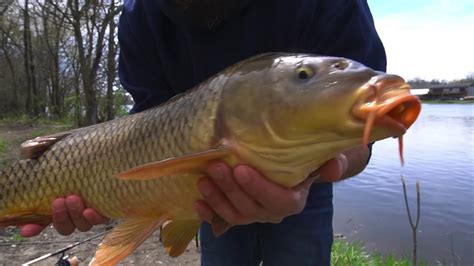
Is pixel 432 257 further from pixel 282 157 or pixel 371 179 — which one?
pixel 282 157

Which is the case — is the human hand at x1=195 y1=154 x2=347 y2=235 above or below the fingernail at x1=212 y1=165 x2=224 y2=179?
below

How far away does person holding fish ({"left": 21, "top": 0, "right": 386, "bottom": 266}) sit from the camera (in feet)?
5.45

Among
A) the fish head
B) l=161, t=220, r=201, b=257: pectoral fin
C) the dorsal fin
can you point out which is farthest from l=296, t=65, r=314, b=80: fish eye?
the dorsal fin

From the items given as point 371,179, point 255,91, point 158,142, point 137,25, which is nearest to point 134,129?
point 158,142

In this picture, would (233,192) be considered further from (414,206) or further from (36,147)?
(414,206)

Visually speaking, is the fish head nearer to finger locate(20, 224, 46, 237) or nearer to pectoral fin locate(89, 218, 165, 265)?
pectoral fin locate(89, 218, 165, 265)

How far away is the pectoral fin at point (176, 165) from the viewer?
3.92 ft

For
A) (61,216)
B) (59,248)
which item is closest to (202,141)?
(61,216)

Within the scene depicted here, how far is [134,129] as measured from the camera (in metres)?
1.59

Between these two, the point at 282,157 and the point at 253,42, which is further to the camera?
the point at 253,42

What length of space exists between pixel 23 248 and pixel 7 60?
22264 mm

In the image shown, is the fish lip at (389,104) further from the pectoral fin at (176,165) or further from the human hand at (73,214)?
the human hand at (73,214)

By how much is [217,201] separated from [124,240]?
51 centimetres

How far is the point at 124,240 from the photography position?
1.68 m
